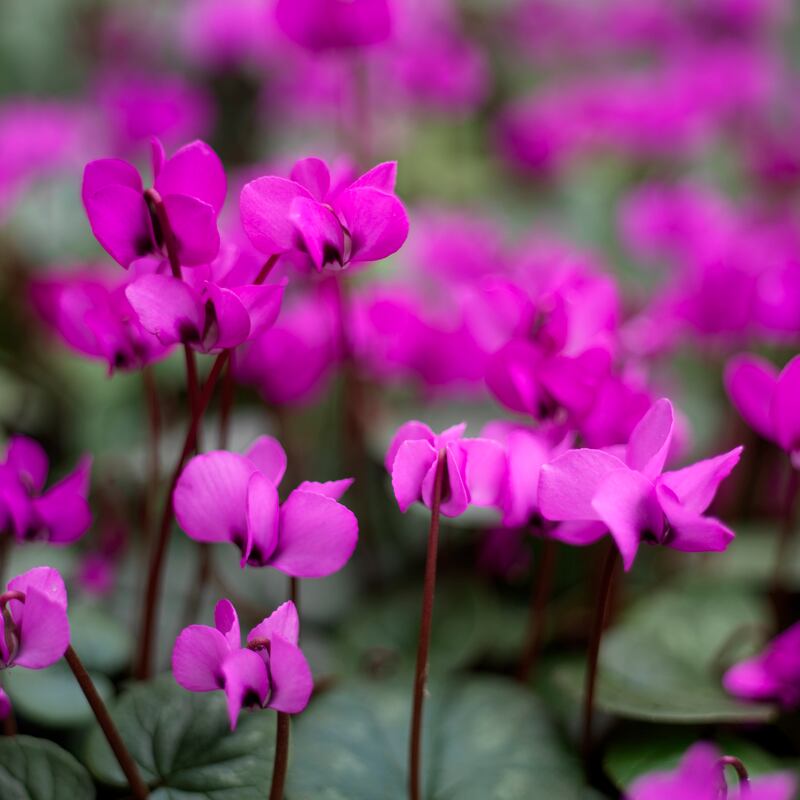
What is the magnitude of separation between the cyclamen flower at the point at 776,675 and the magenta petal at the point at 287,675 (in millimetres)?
290

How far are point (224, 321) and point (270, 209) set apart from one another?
56mm

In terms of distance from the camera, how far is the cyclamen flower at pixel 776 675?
1.75 feet

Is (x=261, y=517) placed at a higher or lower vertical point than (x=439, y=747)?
higher

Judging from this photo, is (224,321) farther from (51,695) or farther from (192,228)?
(51,695)

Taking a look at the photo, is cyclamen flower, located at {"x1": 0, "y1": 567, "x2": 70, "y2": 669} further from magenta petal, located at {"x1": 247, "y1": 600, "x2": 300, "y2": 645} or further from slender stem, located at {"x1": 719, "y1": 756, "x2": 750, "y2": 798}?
slender stem, located at {"x1": 719, "y1": 756, "x2": 750, "y2": 798}

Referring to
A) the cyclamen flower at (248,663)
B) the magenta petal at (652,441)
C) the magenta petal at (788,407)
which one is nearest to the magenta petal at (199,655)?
the cyclamen flower at (248,663)

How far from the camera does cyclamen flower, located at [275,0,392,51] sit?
2.64ft

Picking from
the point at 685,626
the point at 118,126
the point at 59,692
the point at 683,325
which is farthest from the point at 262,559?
the point at 118,126

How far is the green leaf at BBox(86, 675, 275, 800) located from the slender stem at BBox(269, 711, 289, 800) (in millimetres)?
21

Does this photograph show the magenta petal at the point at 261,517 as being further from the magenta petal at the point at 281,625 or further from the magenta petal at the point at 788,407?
the magenta petal at the point at 788,407

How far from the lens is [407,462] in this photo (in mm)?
441

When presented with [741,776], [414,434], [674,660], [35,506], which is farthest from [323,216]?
[674,660]

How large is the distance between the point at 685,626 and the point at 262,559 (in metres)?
0.41

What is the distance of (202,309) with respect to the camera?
1.43 feet
